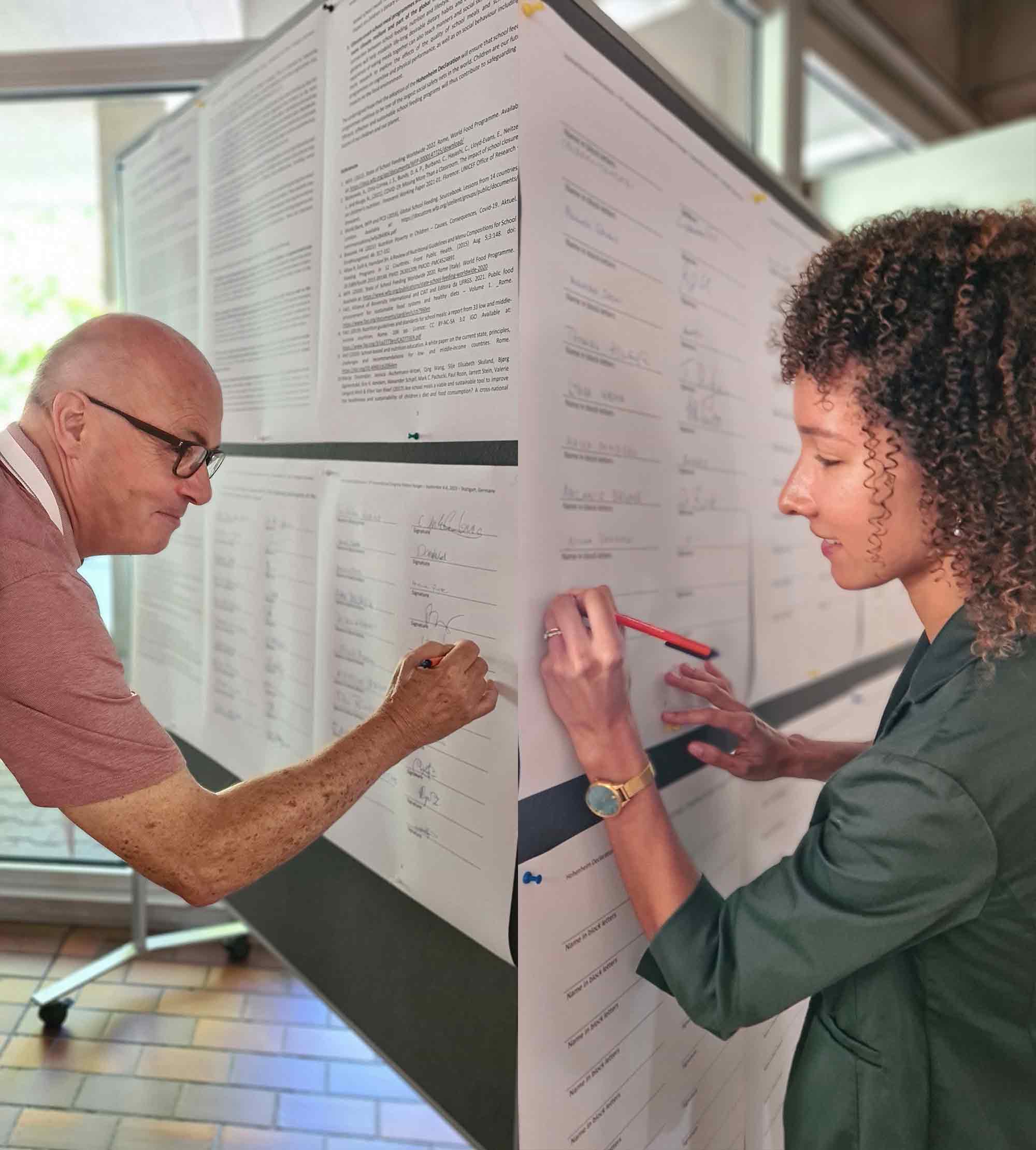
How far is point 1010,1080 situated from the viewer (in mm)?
793

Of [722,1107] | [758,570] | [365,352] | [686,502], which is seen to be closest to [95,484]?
[365,352]

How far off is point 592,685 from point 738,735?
45 centimetres

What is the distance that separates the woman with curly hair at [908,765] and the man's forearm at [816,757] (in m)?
0.36

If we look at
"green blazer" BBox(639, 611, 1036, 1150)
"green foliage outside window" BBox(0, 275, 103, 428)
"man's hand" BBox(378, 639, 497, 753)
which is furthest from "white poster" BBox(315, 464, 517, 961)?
"green foliage outside window" BBox(0, 275, 103, 428)

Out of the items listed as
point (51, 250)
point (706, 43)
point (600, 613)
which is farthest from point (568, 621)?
point (706, 43)

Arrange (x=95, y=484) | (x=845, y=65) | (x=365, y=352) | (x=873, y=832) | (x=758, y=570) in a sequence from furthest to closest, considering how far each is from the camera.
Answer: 1. (x=845, y=65)
2. (x=758, y=570)
3. (x=365, y=352)
4. (x=95, y=484)
5. (x=873, y=832)

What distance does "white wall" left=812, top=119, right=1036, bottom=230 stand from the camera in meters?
2.62

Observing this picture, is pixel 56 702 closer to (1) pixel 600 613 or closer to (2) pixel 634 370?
(1) pixel 600 613

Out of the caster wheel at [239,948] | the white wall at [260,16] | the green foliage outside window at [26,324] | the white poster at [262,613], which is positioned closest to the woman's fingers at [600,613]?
the white poster at [262,613]

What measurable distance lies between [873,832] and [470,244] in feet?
2.42

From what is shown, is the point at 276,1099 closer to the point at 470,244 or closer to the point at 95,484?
the point at 95,484

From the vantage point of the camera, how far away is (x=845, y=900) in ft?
2.39

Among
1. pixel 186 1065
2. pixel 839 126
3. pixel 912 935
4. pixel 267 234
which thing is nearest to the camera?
pixel 912 935

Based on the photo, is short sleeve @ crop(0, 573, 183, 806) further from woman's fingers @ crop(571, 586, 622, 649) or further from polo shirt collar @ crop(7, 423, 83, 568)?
woman's fingers @ crop(571, 586, 622, 649)
